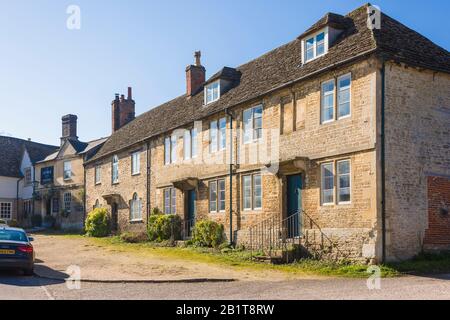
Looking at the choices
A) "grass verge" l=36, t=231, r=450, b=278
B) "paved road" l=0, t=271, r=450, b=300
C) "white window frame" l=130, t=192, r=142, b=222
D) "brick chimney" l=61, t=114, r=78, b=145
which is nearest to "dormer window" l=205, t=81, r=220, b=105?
"grass verge" l=36, t=231, r=450, b=278

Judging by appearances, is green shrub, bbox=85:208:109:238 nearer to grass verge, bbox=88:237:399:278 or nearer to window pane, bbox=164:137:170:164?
grass verge, bbox=88:237:399:278

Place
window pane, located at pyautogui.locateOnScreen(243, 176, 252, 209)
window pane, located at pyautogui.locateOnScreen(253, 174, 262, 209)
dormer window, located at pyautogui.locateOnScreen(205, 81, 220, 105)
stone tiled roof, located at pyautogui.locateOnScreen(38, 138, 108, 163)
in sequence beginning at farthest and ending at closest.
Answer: stone tiled roof, located at pyautogui.locateOnScreen(38, 138, 108, 163) < dormer window, located at pyautogui.locateOnScreen(205, 81, 220, 105) < window pane, located at pyautogui.locateOnScreen(243, 176, 252, 209) < window pane, located at pyautogui.locateOnScreen(253, 174, 262, 209)

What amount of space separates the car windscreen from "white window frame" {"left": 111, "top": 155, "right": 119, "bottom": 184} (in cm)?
1847

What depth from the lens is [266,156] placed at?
2080 centimetres

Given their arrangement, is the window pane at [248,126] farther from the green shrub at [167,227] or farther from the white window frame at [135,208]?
the white window frame at [135,208]

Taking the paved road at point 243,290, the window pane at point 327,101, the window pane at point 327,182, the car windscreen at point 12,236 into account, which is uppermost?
the window pane at point 327,101

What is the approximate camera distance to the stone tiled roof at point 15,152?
4969cm

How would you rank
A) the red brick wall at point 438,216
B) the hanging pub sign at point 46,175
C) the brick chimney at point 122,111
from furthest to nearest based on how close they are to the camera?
the hanging pub sign at point 46,175 < the brick chimney at point 122,111 < the red brick wall at point 438,216

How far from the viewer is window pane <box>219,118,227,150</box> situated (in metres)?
23.6

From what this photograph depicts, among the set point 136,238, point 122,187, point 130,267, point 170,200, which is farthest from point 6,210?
point 130,267

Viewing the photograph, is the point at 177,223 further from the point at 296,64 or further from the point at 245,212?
the point at 296,64

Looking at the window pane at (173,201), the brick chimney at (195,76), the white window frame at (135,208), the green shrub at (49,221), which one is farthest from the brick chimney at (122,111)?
the window pane at (173,201)

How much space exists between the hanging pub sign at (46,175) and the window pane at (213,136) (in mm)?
25474
